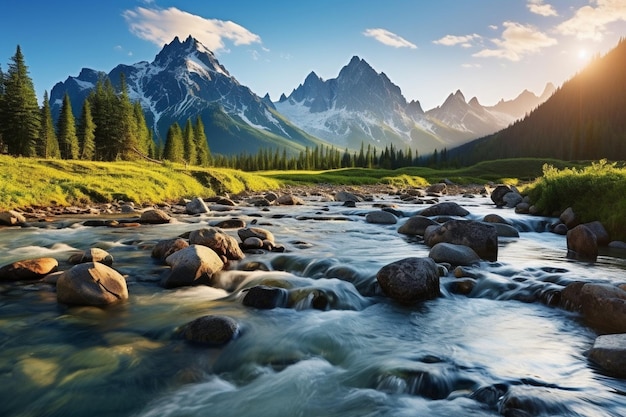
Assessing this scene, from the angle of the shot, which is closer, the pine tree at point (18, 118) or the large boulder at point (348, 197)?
the large boulder at point (348, 197)

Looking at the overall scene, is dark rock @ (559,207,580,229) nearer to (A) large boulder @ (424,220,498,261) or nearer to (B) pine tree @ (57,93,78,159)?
(A) large boulder @ (424,220,498,261)

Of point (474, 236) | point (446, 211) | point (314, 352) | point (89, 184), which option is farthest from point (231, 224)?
point (89, 184)

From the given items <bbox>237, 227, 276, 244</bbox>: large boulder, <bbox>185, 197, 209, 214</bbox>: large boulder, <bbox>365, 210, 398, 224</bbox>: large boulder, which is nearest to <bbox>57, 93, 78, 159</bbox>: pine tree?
<bbox>185, 197, 209, 214</bbox>: large boulder

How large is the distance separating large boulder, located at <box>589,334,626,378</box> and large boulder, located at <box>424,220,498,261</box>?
644 centimetres

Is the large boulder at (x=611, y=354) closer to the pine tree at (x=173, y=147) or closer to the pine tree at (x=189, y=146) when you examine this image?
the pine tree at (x=173, y=147)

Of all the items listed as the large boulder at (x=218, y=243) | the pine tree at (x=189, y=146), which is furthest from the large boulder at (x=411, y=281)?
the pine tree at (x=189, y=146)

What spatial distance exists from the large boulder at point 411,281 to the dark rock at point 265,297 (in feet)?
7.38

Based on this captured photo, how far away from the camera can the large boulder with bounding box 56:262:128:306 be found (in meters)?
8.02

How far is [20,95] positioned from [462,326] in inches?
3163

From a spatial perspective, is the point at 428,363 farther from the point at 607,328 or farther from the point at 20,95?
the point at 20,95

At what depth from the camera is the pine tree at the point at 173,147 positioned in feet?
304

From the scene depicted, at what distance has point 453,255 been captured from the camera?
454 inches

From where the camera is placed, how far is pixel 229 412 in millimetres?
4902

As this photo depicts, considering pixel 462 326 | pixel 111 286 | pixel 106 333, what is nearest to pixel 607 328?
pixel 462 326
